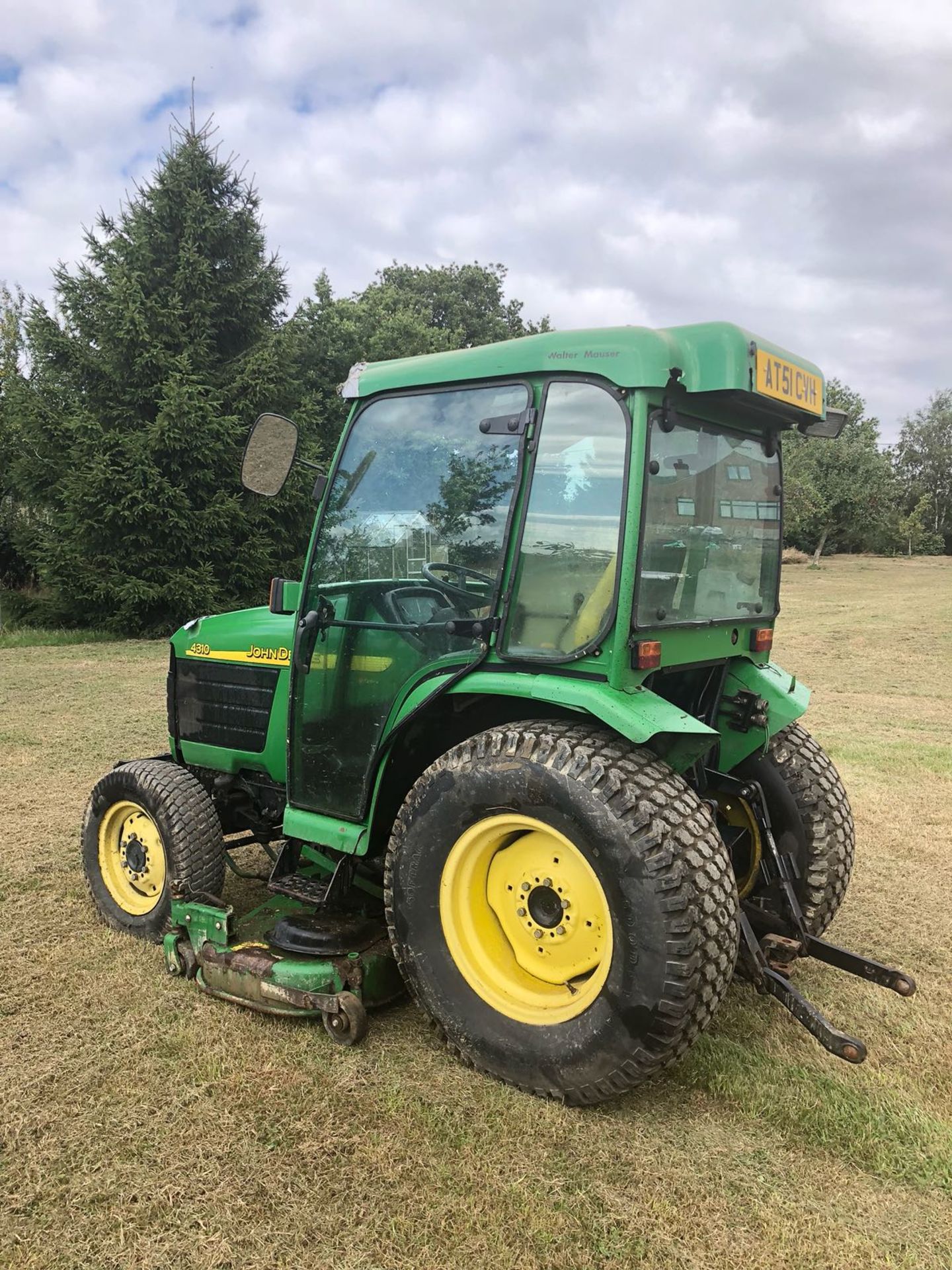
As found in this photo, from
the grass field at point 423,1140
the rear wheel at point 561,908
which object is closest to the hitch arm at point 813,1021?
the grass field at point 423,1140

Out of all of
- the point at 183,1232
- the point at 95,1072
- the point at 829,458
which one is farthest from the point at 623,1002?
the point at 829,458

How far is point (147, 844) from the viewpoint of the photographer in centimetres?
371

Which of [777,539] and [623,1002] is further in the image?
[777,539]

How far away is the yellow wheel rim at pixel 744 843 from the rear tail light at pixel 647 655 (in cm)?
93

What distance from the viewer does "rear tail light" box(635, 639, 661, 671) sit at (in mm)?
2531

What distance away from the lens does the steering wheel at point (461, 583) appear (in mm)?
2779

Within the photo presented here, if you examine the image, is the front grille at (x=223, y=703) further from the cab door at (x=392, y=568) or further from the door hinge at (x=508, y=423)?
the door hinge at (x=508, y=423)

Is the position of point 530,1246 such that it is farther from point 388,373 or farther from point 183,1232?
point 388,373

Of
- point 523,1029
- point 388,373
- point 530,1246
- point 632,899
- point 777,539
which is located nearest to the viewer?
point 530,1246

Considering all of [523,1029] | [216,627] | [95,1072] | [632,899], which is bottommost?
[95,1072]

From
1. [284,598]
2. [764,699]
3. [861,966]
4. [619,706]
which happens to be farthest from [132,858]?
[861,966]

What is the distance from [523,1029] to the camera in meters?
2.56

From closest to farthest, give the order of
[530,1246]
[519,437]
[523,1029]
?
[530,1246], [523,1029], [519,437]

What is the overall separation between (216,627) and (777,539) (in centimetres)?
238
